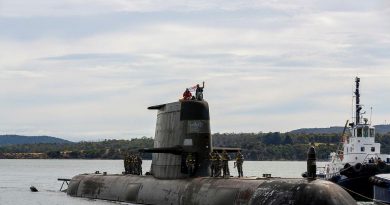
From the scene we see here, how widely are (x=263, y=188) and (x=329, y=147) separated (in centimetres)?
13647

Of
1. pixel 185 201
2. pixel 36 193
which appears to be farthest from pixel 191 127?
pixel 36 193

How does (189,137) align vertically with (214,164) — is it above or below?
above

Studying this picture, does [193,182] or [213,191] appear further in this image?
[193,182]

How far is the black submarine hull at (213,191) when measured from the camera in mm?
23195

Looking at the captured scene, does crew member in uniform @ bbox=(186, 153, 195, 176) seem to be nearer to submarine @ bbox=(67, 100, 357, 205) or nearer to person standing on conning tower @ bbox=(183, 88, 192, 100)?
submarine @ bbox=(67, 100, 357, 205)

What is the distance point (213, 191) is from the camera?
28.2 meters

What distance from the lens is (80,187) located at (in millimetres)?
43625

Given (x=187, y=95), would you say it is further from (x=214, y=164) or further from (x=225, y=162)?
(x=225, y=162)

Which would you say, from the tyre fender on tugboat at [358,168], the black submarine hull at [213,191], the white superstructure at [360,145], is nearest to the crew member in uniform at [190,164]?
the black submarine hull at [213,191]

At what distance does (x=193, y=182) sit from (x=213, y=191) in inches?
95.5

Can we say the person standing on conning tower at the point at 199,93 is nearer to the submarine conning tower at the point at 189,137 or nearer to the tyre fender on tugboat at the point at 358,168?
the submarine conning tower at the point at 189,137

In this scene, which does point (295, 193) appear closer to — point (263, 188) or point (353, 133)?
point (263, 188)

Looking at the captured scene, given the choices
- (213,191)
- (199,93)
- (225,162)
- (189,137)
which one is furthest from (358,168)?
(213,191)

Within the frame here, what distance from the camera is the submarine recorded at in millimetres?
23531
